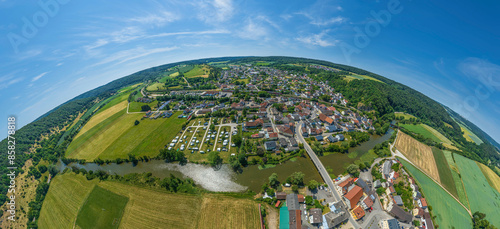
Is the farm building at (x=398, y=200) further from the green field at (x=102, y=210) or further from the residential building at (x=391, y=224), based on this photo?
the green field at (x=102, y=210)

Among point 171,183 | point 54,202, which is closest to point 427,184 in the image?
point 171,183

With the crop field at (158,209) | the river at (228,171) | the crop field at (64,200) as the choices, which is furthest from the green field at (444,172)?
the crop field at (64,200)

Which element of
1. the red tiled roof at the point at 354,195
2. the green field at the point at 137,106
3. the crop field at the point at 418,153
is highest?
the green field at the point at 137,106

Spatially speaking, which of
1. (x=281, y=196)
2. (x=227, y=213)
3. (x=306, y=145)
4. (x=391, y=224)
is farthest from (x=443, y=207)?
(x=227, y=213)

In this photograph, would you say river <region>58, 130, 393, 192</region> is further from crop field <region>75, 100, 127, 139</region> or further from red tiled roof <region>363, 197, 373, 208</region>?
crop field <region>75, 100, 127, 139</region>

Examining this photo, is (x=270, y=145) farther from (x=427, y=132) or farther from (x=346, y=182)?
(x=427, y=132)

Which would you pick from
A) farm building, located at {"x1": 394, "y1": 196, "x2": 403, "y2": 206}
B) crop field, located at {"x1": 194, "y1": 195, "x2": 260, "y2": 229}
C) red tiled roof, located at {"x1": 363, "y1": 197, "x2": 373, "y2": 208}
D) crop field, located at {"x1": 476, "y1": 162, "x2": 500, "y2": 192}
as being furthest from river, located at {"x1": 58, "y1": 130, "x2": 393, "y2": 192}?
crop field, located at {"x1": 476, "y1": 162, "x2": 500, "y2": 192}
